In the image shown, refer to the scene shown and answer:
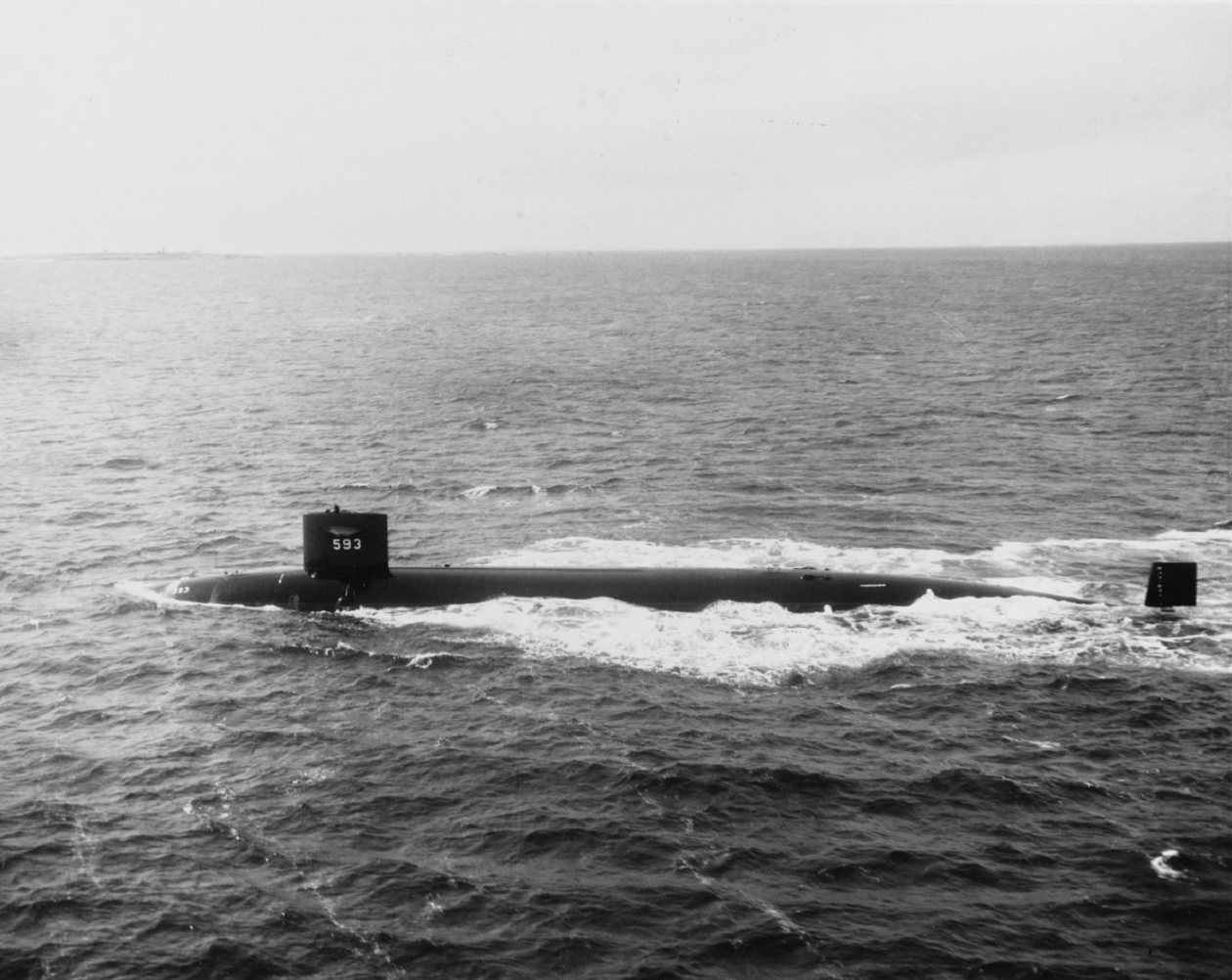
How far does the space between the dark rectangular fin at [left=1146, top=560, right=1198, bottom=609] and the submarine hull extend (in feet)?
8.23

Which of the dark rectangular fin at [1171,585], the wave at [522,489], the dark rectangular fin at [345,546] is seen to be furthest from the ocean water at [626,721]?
the dark rectangular fin at [345,546]

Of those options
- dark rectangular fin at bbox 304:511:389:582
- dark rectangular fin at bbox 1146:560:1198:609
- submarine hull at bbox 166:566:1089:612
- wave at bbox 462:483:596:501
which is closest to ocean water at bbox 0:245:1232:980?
wave at bbox 462:483:596:501

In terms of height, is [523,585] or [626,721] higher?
[523,585]

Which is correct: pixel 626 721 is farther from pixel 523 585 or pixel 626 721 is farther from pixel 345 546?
pixel 345 546

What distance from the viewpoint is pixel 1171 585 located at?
132 feet

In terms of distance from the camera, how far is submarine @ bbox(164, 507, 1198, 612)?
42.0 m

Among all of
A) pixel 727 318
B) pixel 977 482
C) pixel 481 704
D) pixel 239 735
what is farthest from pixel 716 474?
pixel 727 318

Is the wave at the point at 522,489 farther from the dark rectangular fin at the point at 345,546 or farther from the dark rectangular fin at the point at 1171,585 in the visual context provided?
the dark rectangular fin at the point at 1171,585

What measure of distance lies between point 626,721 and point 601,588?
10175 millimetres

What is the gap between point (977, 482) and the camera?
61688mm

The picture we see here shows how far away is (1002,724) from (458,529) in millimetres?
28609

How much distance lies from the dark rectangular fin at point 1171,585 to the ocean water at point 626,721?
63 centimetres

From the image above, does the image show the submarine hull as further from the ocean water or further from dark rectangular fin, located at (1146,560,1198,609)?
dark rectangular fin, located at (1146,560,1198,609)

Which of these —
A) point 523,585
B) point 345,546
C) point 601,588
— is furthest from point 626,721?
point 345,546
